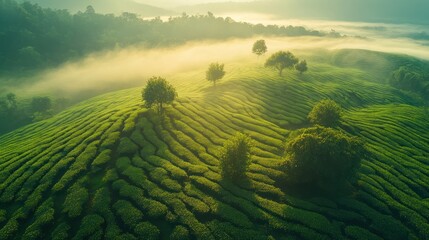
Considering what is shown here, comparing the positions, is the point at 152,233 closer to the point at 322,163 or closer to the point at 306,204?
the point at 306,204

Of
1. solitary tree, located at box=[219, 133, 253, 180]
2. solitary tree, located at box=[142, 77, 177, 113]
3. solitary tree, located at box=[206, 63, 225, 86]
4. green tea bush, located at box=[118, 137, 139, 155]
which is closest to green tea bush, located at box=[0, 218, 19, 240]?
green tea bush, located at box=[118, 137, 139, 155]

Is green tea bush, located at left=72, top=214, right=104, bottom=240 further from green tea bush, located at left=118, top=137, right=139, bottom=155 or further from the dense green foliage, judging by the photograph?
the dense green foliage

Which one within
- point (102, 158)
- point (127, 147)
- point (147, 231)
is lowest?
point (147, 231)

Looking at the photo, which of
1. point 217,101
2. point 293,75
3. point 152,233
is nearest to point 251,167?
point 152,233

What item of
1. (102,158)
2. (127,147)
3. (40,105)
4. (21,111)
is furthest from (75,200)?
(21,111)

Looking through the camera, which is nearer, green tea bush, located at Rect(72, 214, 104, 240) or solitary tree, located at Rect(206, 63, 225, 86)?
green tea bush, located at Rect(72, 214, 104, 240)

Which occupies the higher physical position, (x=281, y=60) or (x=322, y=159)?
(x=281, y=60)

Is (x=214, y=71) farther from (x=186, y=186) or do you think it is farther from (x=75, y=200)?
(x=75, y=200)
